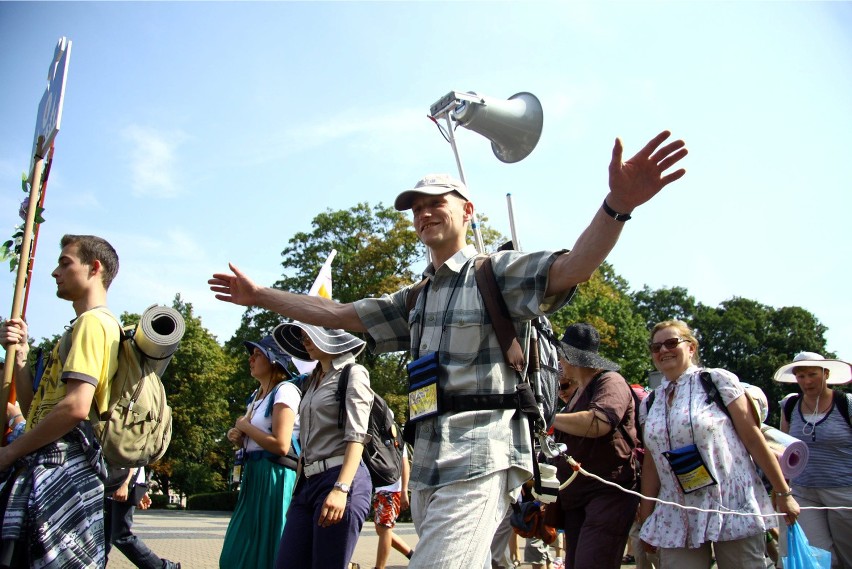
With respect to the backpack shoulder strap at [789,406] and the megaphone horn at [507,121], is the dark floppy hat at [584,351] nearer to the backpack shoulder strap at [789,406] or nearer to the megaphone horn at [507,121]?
the megaphone horn at [507,121]

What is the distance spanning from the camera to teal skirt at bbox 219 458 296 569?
5.26m

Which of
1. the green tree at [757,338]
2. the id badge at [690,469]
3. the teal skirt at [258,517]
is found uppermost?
the green tree at [757,338]

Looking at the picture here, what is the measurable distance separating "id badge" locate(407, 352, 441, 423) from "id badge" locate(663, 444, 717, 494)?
2.15 meters

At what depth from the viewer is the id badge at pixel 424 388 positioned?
3.03 meters

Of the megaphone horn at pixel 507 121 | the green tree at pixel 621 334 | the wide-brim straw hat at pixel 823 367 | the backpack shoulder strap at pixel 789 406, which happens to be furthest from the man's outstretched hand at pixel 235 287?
the green tree at pixel 621 334

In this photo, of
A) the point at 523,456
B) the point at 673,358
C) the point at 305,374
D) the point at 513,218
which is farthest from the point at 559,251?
the point at 305,374

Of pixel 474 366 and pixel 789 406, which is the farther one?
pixel 789 406

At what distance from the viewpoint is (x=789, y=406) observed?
7332 millimetres

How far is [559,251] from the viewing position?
9.77 feet

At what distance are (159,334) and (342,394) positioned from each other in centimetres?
122

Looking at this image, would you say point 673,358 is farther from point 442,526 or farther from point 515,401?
point 442,526

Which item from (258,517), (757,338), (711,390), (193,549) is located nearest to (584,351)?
(711,390)

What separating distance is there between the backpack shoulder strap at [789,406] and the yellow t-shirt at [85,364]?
5.93 m

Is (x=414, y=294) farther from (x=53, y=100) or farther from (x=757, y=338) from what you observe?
(x=757, y=338)
